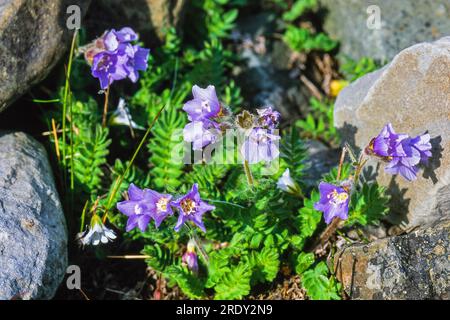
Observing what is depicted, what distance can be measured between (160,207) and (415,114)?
1675mm

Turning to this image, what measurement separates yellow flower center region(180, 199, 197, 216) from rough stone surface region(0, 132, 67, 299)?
2.88 feet

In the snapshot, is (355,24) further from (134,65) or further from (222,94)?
(134,65)

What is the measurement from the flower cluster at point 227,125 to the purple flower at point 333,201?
1.35ft

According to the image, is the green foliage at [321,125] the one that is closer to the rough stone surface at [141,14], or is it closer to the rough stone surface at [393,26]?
the rough stone surface at [393,26]

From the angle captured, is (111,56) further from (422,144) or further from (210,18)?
(422,144)

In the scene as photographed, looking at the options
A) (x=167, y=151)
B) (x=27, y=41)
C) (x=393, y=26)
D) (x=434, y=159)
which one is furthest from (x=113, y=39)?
(x=393, y=26)

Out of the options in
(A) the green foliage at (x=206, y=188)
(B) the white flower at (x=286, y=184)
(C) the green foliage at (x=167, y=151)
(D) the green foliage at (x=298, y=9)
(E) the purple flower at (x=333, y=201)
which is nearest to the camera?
(E) the purple flower at (x=333, y=201)

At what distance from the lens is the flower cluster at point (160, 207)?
3479 millimetres

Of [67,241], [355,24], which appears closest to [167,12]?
[355,24]

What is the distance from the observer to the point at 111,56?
421 centimetres

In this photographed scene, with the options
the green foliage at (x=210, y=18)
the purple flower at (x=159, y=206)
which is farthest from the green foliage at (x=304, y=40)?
the purple flower at (x=159, y=206)

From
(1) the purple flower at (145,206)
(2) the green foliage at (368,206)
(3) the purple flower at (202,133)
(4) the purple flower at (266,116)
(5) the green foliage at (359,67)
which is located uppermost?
(5) the green foliage at (359,67)

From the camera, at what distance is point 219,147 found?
14.8ft
